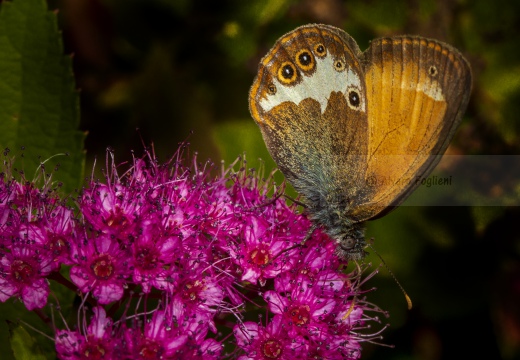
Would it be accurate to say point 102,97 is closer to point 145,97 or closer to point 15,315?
point 145,97

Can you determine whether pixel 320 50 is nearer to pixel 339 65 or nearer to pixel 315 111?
pixel 339 65

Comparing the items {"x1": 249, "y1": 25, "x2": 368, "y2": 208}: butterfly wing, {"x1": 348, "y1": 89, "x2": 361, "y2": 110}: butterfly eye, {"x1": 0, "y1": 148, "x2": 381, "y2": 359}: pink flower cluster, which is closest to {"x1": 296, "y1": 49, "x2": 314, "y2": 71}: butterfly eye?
{"x1": 249, "y1": 25, "x2": 368, "y2": 208}: butterfly wing

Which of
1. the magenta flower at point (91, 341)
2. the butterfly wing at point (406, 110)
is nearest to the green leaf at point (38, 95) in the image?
the magenta flower at point (91, 341)

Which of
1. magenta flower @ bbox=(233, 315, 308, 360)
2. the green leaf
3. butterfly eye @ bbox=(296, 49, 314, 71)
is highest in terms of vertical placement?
butterfly eye @ bbox=(296, 49, 314, 71)

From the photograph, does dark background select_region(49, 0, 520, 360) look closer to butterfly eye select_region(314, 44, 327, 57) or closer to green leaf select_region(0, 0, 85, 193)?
green leaf select_region(0, 0, 85, 193)

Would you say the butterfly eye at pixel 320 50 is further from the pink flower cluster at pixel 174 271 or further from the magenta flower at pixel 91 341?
the magenta flower at pixel 91 341

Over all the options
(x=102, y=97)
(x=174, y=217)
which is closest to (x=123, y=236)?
(x=174, y=217)
